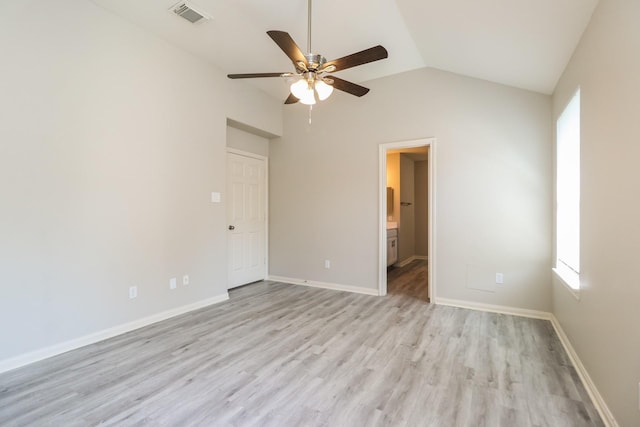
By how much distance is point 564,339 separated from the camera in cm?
263

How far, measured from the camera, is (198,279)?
3629 millimetres

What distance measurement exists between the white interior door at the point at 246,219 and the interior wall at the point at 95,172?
665 millimetres


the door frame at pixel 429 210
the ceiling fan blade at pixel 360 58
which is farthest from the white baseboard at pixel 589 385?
the ceiling fan blade at pixel 360 58

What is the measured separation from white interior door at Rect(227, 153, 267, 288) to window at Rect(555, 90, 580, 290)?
393 centimetres

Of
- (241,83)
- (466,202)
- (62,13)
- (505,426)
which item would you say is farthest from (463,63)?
(62,13)

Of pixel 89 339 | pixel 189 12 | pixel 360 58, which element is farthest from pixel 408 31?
pixel 89 339

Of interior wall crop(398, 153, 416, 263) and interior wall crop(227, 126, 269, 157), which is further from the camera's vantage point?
interior wall crop(398, 153, 416, 263)

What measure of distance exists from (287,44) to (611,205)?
2.26 m

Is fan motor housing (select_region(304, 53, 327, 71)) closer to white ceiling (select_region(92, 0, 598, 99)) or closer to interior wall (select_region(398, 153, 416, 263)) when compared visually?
white ceiling (select_region(92, 0, 598, 99))

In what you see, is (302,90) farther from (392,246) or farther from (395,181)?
(395,181)

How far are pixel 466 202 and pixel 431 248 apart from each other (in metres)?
0.70

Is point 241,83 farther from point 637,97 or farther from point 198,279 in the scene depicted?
point 637,97

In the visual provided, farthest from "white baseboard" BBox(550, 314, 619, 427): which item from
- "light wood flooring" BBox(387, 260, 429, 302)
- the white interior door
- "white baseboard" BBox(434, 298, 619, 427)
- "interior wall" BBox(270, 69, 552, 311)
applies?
the white interior door

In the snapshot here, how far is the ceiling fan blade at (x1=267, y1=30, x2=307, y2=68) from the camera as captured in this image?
6.66ft
